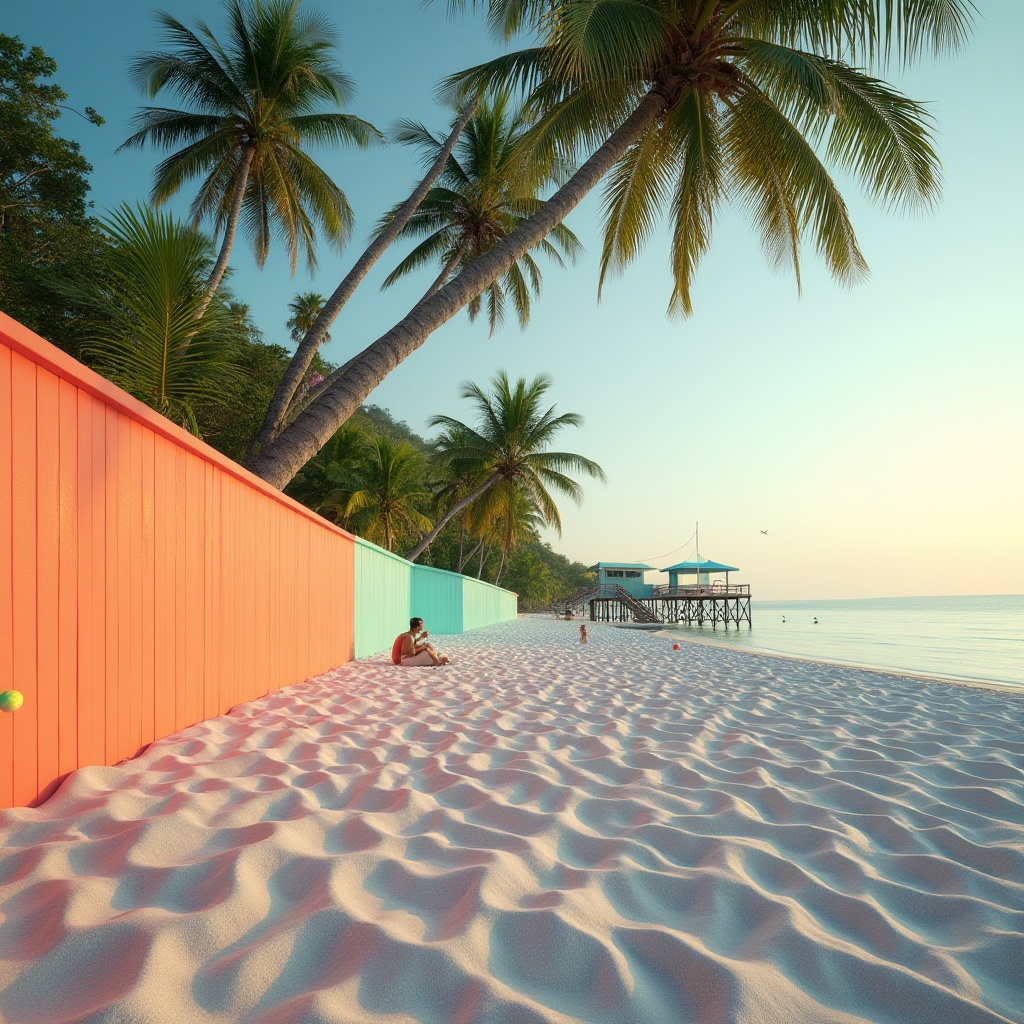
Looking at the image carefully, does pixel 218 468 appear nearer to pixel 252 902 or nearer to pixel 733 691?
pixel 252 902

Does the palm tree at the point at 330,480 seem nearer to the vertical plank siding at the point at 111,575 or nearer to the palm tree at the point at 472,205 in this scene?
the palm tree at the point at 472,205

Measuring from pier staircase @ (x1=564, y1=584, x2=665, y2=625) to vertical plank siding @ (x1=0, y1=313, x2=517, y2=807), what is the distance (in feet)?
98.4

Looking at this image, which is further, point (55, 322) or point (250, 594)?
point (55, 322)

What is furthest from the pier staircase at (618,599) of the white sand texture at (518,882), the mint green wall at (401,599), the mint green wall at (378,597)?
the white sand texture at (518,882)

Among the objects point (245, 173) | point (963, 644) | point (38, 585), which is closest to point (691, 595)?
point (963, 644)

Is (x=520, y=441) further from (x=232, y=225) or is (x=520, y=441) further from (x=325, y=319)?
(x=325, y=319)

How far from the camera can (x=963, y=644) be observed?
75.1 ft

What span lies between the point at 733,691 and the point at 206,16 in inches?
518

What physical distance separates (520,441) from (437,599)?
7996mm

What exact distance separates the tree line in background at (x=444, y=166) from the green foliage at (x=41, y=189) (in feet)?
0.12

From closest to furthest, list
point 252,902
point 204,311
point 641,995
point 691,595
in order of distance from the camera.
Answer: point 641,995, point 252,902, point 204,311, point 691,595

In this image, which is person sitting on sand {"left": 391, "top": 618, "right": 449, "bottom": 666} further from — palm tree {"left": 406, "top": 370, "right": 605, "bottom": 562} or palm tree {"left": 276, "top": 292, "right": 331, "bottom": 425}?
palm tree {"left": 276, "top": 292, "right": 331, "bottom": 425}

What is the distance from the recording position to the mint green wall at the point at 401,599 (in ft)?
28.5

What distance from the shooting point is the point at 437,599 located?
48.8ft
